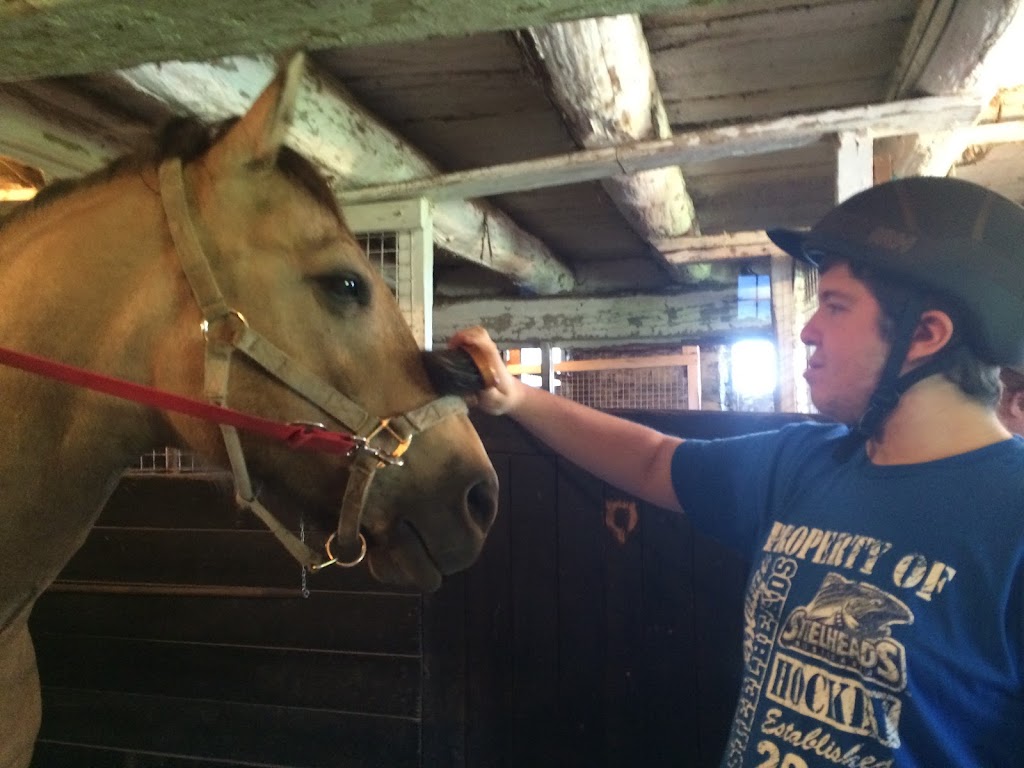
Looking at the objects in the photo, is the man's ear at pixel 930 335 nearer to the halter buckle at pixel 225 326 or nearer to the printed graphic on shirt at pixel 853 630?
the printed graphic on shirt at pixel 853 630

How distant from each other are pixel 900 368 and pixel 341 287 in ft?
2.95

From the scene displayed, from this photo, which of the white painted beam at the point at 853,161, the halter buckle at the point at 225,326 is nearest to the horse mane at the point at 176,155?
the halter buckle at the point at 225,326

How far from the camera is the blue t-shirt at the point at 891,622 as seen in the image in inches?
31.4

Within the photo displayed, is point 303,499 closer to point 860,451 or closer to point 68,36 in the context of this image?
point 68,36

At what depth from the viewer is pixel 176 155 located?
107cm

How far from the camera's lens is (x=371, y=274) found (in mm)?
1101

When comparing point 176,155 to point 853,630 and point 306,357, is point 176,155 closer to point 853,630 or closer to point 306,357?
point 306,357

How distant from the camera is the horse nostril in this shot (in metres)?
1.08

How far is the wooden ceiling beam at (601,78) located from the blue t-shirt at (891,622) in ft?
3.24

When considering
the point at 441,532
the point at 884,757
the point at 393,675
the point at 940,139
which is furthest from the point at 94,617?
the point at 940,139

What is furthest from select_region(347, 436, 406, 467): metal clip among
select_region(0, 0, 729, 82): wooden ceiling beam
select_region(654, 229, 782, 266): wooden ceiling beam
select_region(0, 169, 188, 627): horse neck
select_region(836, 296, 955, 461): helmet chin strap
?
select_region(654, 229, 782, 266): wooden ceiling beam

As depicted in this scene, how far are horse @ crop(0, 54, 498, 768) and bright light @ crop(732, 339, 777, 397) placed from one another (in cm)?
664

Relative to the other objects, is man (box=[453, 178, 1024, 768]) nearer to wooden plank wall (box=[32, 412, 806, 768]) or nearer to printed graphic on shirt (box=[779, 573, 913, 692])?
printed graphic on shirt (box=[779, 573, 913, 692])

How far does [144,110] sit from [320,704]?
5.98 ft
